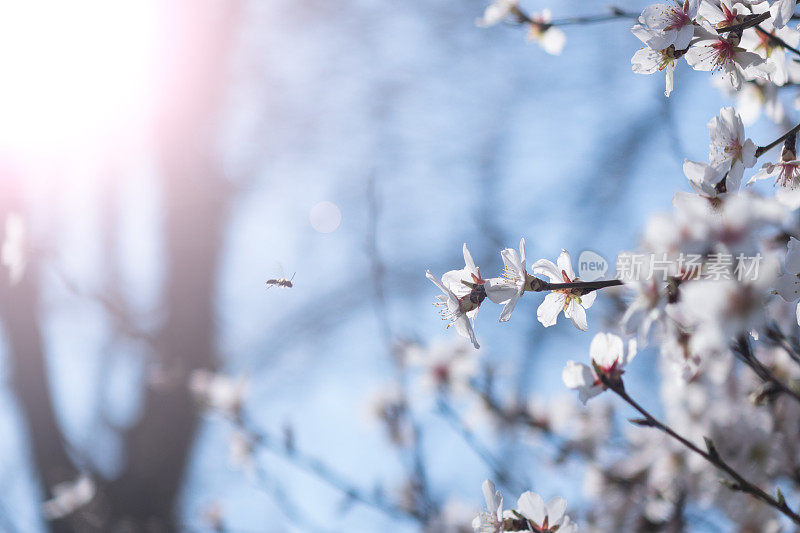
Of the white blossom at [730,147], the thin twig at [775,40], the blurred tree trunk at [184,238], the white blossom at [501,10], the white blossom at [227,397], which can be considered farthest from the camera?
the blurred tree trunk at [184,238]

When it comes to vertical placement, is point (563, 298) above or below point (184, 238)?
above

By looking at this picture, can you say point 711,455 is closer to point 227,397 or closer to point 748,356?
point 748,356

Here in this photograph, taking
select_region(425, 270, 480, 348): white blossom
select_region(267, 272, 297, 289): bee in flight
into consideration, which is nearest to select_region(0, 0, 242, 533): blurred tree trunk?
select_region(267, 272, 297, 289): bee in flight

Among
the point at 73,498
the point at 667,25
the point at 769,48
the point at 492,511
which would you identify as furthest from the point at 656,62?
the point at 73,498

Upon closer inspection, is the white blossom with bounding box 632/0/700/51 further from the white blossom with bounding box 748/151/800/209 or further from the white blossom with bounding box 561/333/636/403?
the white blossom with bounding box 561/333/636/403

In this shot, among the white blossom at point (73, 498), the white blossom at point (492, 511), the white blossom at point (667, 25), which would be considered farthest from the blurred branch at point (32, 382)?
the white blossom at point (667, 25)

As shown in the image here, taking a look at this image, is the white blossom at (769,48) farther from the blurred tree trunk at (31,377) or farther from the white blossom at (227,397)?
the blurred tree trunk at (31,377)

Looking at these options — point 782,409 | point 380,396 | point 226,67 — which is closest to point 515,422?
point 380,396

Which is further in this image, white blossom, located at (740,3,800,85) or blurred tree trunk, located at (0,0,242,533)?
blurred tree trunk, located at (0,0,242,533)

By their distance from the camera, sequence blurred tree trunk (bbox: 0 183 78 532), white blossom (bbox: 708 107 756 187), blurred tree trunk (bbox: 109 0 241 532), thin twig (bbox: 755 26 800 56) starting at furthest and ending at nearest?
blurred tree trunk (bbox: 109 0 241 532), blurred tree trunk (bbox: 0 183 78 532), thin twig (bbox: 755 26 800 56), white blossom (bbox: 708 107 756 187)
